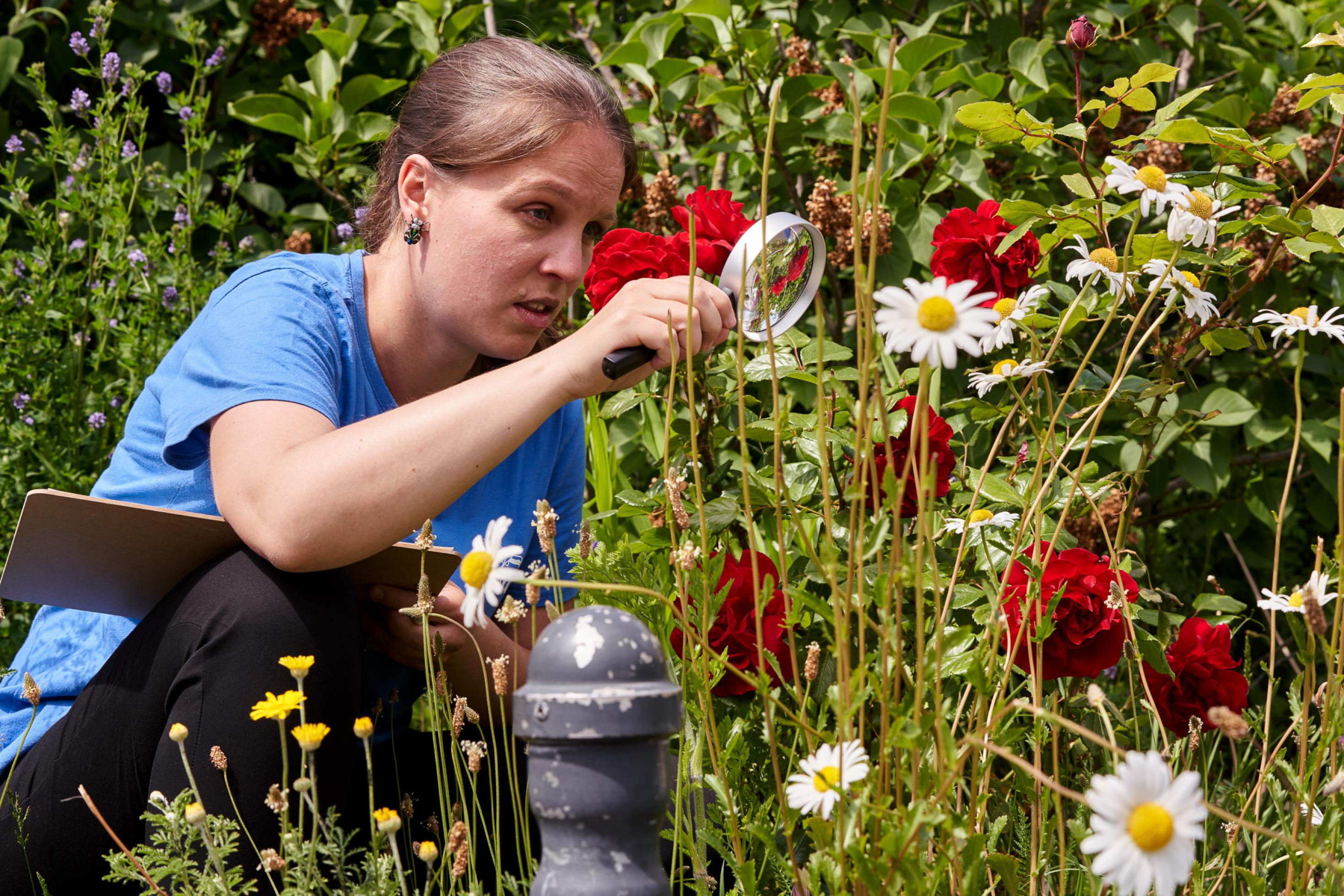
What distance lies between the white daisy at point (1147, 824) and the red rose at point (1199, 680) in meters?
0.95

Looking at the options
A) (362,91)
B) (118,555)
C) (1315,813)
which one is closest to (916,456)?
(1315,813)

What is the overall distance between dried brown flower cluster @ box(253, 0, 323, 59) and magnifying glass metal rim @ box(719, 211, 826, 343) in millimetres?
1959

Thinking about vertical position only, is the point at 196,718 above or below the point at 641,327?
below

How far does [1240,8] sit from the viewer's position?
3287 millimetres

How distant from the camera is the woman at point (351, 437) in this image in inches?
52.8

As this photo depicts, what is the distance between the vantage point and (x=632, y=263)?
1.70 metres

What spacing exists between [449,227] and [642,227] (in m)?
0.98

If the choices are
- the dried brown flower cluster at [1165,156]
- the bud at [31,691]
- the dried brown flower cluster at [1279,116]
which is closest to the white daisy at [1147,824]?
the bud at [31,691]

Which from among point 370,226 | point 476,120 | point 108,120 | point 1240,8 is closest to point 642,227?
point 370,226

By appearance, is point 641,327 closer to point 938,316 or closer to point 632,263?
point 632,263

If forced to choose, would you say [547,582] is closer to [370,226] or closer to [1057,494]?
[1057,494]

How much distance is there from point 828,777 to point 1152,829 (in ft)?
1.07

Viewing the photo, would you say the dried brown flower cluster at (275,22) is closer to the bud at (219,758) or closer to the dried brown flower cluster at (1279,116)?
the dried brown flower cluster at (1279,116)

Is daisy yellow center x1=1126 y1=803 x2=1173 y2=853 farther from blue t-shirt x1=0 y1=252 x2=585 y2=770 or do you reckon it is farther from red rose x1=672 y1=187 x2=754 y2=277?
red rose x1=672 y1=187 x2=754 y2=277
